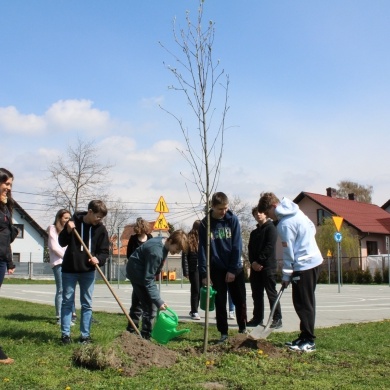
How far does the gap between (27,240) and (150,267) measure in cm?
5720

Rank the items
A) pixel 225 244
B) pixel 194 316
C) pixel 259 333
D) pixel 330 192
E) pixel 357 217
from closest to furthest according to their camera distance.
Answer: pixel 259 333
pixel 225 244
pixel 194 316
pixel 357 217
pixel 330 192

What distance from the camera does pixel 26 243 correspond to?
61.5 metres

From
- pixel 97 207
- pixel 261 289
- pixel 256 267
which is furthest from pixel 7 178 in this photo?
pixel 261 289

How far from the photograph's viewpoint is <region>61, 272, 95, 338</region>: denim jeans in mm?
7129

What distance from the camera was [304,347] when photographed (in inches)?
262

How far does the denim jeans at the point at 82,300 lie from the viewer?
23.4 ft

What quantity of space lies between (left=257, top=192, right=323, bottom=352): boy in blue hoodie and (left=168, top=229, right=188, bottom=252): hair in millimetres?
1157

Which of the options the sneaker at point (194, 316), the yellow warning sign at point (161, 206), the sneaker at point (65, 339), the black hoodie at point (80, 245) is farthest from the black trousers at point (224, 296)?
the yellow warning sign at point (161, 206)

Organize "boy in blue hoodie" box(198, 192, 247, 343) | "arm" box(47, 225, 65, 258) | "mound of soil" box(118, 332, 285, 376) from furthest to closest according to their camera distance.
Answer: "arm" box(47, 225, 65, 258), "boy in blue hoodie" box(198, 192, 247, 343), "mound of soil" box(118, 332, 285, 376)

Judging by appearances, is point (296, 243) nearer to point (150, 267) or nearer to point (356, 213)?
point (150, 267)

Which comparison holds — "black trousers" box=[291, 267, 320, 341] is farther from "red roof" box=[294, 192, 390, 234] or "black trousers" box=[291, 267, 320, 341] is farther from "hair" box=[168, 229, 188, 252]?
"red roof" box=[294, 192, 390, 234]

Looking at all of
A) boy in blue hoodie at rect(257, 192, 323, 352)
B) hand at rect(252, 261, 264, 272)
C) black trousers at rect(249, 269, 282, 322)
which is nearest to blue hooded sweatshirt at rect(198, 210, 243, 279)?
boy in blue hoodie at rect(257, 192, 323, 352)

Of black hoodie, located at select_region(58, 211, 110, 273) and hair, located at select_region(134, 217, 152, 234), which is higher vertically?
hair, located at select_region(134, 217, 152, 234)

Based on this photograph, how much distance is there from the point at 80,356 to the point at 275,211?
2926mm
